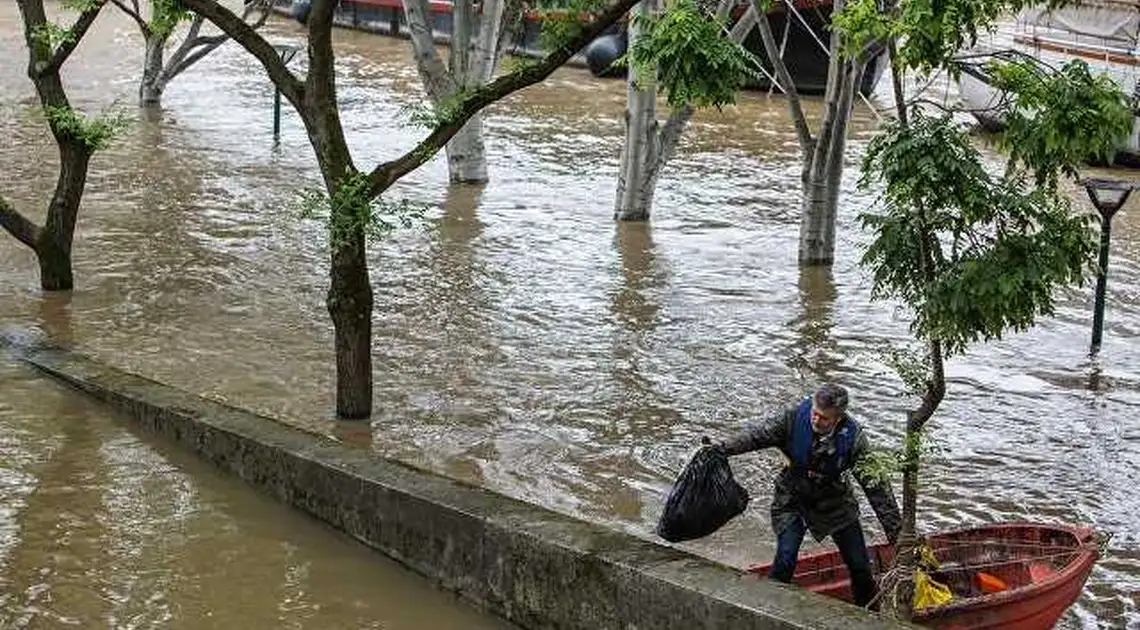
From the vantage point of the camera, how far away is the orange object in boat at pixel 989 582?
8.09 meters

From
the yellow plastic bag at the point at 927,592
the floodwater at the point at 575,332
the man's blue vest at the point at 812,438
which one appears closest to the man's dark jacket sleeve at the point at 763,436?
the man's blue vest at the point at 812,438

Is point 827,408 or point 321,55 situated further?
point 321,55

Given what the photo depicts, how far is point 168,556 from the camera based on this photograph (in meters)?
8.88

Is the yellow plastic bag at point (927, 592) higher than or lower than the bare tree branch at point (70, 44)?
lower

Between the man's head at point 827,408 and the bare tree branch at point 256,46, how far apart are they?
515 cm

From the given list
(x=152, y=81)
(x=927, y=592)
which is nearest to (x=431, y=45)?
(x=152, y=81)

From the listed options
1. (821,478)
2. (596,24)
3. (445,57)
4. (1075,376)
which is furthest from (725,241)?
(445,57)

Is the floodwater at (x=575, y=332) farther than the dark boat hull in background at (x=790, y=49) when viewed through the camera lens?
No

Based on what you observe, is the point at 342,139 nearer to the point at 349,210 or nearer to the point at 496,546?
the point at 349,210

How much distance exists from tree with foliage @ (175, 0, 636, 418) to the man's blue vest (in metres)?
3.88

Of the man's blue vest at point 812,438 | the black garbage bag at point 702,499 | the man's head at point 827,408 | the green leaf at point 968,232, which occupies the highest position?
the green leaf at point 968,232

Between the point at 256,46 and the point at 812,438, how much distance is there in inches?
224

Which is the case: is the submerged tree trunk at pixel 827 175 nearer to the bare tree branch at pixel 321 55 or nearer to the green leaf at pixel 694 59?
the green leaf at pixel 694 59

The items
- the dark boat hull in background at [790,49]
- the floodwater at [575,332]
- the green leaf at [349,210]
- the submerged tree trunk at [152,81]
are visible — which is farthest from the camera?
the dark boat hull in background at [790,49]
